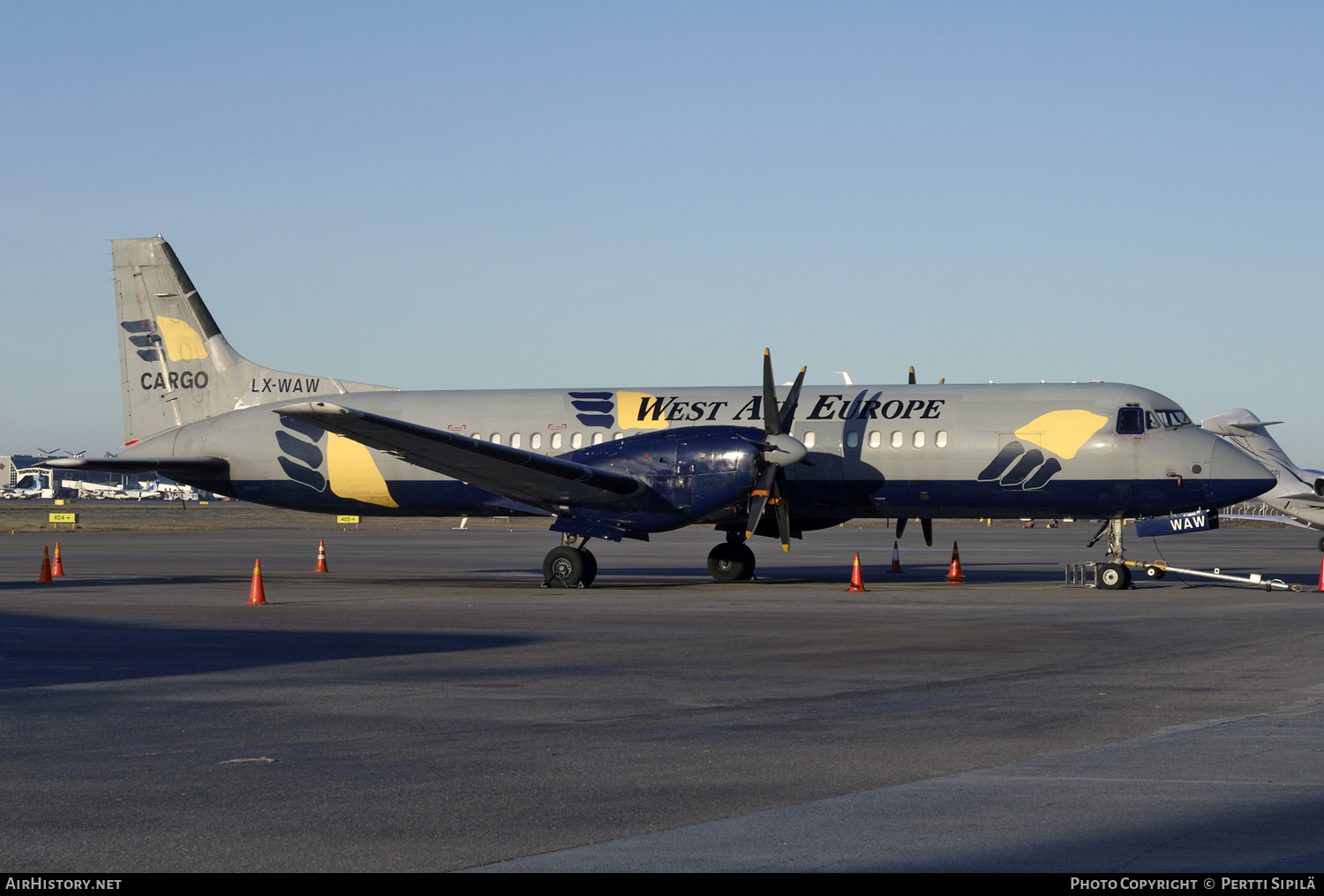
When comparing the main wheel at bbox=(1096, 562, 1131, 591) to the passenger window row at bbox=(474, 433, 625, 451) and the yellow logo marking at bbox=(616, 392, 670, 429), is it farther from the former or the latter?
the passenger window row at bbox=(474, 433, 625, 451)

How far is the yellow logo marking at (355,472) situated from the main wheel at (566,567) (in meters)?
5.15

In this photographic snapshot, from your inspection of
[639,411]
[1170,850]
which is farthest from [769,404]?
[1170,850]

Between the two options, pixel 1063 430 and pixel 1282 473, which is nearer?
pixel 1063 430

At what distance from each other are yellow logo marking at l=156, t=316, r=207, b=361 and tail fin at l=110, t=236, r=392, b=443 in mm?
22

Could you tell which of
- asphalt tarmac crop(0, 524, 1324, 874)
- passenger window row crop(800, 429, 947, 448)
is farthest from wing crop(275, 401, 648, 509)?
passenger window row crop(800, 429, 947, 448)

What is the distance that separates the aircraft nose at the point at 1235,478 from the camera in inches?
1000

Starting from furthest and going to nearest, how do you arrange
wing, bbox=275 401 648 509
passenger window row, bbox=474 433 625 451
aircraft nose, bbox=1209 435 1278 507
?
passenger window row, bbox=474 433 625 451, aircraft nose, bbox=1209 435 1278 507, wing, bbox=275 401 648 509

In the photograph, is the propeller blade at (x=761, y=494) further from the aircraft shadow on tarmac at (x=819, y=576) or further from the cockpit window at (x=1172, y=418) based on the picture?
the cockpit window at (x=1172, y=418)

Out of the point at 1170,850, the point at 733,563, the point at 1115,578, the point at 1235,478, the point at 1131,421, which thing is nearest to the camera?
the point at 1170,850

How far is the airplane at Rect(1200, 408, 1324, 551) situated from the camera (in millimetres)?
42375

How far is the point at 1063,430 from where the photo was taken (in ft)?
86.5

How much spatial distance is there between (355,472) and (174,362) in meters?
6.06

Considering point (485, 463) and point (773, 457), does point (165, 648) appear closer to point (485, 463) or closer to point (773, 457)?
point (485, 463)
